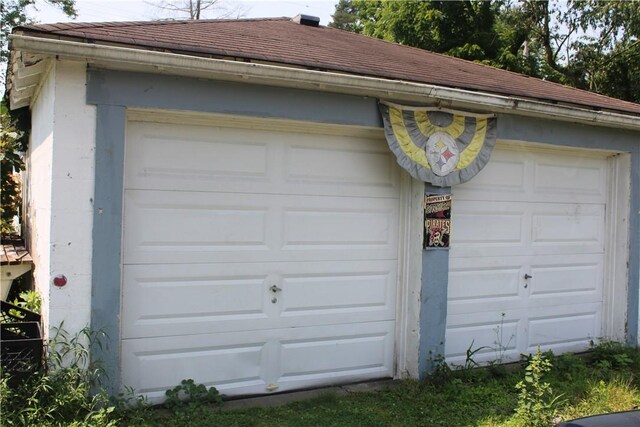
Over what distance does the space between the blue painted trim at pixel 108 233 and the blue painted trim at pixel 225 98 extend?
0.15 meters

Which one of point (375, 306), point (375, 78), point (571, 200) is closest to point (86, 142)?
point (375, 78)

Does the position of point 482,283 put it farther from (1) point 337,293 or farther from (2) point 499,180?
(1) point 337,293

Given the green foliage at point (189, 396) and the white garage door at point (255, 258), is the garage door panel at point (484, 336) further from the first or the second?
the green foliage at point (189, 396)

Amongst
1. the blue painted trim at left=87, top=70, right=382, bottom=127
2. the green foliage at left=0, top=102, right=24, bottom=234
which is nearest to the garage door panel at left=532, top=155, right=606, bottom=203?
the blue painted trim at left=87, top=70, right=382, bottom=127

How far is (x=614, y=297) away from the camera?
6.91 m

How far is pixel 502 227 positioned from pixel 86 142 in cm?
427

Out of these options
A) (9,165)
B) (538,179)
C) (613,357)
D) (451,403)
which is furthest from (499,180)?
(9,165)

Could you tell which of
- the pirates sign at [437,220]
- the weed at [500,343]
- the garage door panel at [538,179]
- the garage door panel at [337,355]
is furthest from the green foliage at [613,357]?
the garage door panel at [337,355]

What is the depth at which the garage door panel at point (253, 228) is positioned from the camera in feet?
15.0

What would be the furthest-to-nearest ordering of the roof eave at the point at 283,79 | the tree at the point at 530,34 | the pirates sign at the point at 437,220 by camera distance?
1. the tree at the point at 530,34
2. the pirates sign at the point at 437,220
3. the roof eave at the point at 283,79

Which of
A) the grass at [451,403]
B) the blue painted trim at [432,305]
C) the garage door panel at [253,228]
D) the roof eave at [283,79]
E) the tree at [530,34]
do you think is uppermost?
the tree at [530,34]

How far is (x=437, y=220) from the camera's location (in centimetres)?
550

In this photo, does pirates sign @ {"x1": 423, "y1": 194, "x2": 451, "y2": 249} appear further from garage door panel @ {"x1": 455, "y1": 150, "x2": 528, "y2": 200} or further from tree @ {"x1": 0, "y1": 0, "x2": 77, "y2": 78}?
tree @ {"x1": 0, "y1": 0, "x2": 77, "y2": 78}

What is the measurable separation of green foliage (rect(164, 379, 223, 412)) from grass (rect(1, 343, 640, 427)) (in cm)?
4
